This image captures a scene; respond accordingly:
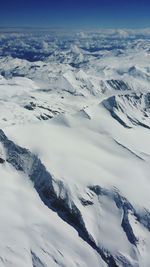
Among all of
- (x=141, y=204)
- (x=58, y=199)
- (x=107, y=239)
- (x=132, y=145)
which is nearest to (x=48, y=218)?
(x=58, y=199)

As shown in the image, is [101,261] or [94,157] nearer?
[101,261]

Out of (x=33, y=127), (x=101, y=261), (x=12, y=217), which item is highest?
(x=33, y=127)

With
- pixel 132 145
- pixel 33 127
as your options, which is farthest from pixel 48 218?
pixel 132 145

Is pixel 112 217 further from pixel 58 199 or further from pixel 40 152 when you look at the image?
pixel 40 152

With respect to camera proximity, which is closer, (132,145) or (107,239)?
(107,239)

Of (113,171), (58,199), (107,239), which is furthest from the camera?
(113,171)

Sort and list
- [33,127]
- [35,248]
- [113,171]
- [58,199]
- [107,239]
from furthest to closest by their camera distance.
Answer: [33,127], [113,171], [58,199], [107,239], [35,248]

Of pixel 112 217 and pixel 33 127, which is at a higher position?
pixel 33 127

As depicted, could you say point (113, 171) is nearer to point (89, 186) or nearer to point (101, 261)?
point (89, 186)

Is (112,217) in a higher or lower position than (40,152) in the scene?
lower
